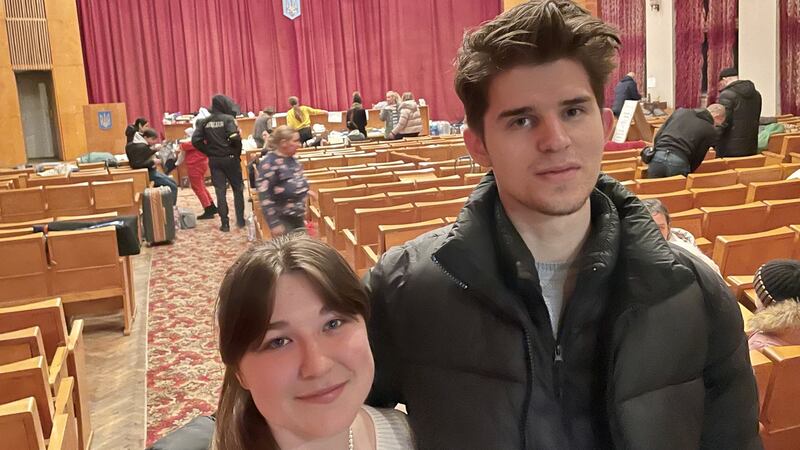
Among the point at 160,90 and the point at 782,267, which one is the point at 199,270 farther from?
the point at 160,90

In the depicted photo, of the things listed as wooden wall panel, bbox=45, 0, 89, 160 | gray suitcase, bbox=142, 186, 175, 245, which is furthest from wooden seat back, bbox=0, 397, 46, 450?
wooden wall panel, bbox=45, 0, 89, 160

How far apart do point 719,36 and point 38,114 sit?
14.0 meters

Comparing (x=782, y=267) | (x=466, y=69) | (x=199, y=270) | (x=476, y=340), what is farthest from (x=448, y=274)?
(x=199, y=270)

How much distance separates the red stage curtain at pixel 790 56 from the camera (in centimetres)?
1162

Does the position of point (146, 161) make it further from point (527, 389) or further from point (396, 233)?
point (527, 389)

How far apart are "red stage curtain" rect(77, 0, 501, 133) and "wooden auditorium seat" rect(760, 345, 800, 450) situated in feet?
55.8

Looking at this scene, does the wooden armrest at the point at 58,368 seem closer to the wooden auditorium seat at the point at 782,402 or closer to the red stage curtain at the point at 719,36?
the wooden auditorium seat at the point at 782,402

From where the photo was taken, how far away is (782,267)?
2771 mm

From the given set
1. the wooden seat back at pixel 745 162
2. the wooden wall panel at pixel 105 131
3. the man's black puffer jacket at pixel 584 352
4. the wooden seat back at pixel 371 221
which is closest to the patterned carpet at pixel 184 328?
the wooden seat back at pixel 371 221

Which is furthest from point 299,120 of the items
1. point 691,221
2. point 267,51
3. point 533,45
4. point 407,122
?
point 533,45

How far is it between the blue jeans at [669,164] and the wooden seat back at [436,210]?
2.26 m

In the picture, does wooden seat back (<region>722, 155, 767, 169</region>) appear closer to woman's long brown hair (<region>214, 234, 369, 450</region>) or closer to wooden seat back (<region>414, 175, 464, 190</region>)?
wooden seat back (<region>414, 175, 464, 190</region>)

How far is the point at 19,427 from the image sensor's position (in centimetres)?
204

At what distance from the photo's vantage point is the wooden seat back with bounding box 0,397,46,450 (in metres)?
2.02
